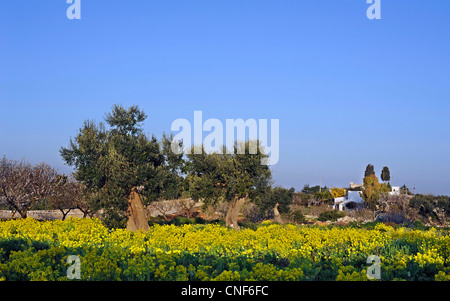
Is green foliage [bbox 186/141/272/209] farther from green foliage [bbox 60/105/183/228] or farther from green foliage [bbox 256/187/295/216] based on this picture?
green foliage [bbox 256/187/295/216]

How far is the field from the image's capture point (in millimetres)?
9438

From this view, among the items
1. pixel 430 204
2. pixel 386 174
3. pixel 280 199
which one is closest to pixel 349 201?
pixel 430 204

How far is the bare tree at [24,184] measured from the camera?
3856cm

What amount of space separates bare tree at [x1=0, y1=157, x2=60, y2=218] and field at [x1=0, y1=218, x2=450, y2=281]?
69.3 ft

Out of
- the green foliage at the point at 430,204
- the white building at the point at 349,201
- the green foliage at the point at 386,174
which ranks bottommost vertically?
the white building at the point at 349,201

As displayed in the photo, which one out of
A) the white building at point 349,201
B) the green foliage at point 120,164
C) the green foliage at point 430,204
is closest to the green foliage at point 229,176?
the green foliage at point 120,164

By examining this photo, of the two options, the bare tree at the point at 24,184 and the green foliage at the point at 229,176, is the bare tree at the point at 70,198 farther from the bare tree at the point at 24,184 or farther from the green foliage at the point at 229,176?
the green foliage at the point at 229,176

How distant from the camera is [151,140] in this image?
1144 inches

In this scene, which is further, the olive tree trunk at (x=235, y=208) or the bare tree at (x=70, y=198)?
the bare tree at (x=70, y=198)

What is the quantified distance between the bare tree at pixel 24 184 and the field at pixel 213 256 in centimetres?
2113

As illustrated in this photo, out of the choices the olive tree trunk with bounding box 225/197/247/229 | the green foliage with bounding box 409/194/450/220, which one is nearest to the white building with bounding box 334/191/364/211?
the green foliage with bounding box 409/194/450/220

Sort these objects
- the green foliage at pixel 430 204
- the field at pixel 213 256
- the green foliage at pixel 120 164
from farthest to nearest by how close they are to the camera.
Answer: the green foliage at pixel 430 204
the green foliage at pixel 120 164
the field at pixel 213 256
